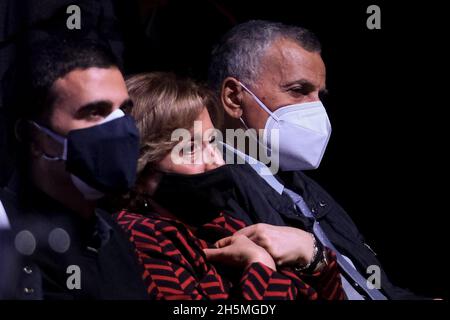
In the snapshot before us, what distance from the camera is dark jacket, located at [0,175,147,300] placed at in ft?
9.93

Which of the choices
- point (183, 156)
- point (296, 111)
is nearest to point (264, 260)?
point (183, 156)

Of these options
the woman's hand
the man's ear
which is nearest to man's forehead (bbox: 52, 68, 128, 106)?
the woman's hand

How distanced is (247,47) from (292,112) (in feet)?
1.32

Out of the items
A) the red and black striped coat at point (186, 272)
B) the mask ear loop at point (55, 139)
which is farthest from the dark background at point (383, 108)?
the mask ear loop at point (55, 139)

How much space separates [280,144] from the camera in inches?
173

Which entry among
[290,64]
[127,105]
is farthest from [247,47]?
[127,105]

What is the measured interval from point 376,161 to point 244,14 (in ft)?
3.76

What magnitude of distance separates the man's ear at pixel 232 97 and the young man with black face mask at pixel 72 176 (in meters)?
1.23

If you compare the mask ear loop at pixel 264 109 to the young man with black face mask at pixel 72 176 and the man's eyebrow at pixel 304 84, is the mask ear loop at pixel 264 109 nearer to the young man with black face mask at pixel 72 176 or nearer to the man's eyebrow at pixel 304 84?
the man's eyebrow at pixel 304 84

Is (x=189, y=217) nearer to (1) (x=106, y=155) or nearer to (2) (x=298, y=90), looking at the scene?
(1) (x=106, y=155)

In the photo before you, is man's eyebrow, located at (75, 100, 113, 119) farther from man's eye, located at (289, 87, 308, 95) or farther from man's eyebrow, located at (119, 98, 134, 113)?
man's eye, located at (289, 87, 308, 95)

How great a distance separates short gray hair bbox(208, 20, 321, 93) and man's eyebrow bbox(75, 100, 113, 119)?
1.32 meters

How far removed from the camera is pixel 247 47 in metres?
4.56
